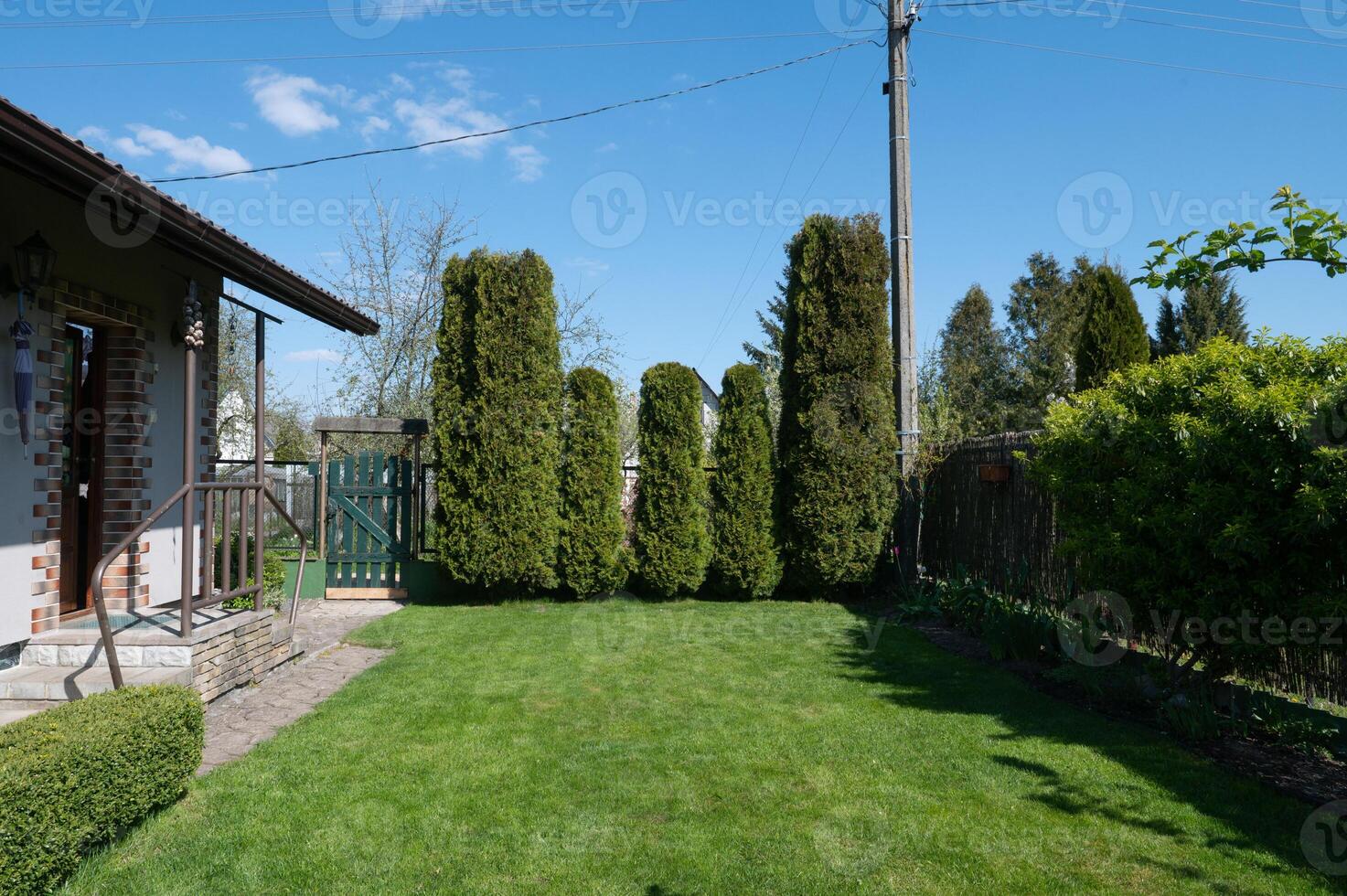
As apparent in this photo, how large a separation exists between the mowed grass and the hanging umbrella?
2361 millimetres

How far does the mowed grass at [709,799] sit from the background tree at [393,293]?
10190 millimetres

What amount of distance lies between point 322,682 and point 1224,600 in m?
5.68

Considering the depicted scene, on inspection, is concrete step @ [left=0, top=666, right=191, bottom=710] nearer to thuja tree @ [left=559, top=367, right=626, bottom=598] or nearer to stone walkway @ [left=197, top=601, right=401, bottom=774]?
stone walkway @ [left=197, top=601, right=401, bottom=774]

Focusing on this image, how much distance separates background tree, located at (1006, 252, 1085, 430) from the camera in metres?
25.0

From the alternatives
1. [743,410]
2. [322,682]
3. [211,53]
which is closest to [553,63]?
[211,53]

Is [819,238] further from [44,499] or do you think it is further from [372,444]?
[372,444]

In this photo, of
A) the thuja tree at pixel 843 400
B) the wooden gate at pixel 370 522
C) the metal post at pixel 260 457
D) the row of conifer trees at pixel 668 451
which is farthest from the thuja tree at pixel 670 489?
the metal post at pixel 260 457

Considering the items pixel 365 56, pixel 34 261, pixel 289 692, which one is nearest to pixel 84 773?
pixel 289 692

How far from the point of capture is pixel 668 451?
923 centimetres

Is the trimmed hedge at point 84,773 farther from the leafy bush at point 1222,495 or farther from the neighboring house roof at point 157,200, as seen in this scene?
the leafy bush at point 1222,495

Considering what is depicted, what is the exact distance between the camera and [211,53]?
9.81m

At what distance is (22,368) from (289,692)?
8.24 feet

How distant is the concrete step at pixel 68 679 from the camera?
165 inches

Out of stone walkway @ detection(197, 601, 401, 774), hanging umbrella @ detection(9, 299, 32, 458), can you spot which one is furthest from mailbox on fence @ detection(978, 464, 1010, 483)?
hanging umbrella @ detection(9, 299, 32, 458)
